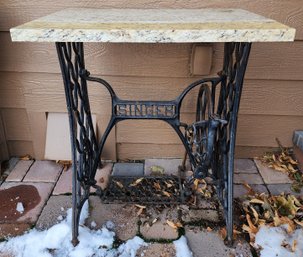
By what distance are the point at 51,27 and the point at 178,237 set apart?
3.51ft

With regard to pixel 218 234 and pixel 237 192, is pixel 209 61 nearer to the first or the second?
pixel 237 192

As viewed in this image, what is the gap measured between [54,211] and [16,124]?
2.25ft

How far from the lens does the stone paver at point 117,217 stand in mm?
1569

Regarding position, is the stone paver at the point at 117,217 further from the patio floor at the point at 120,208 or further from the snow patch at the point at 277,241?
the snow patch at the point at 277,241

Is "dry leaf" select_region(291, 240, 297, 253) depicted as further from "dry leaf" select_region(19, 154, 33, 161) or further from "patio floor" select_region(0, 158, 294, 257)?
"dry leaf" select_region(19, 154, 33, 161)

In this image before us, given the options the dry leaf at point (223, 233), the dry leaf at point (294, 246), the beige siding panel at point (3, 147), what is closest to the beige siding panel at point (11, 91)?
the beige siding panel at point (3, 147)

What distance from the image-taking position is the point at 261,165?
6.80ft

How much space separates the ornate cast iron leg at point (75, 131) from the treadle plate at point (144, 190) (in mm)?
189

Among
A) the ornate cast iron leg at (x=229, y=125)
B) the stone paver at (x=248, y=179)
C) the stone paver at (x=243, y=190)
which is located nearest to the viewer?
the ornate cast iron leg at (x=229, y=125)

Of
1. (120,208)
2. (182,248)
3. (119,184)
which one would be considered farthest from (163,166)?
(182,248)

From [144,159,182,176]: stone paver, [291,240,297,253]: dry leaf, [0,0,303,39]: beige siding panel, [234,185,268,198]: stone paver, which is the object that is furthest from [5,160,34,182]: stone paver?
[291,240,297,253]: dry leaf

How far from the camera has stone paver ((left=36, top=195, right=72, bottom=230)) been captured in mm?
1607

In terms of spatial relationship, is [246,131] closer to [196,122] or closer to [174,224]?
[196,122]

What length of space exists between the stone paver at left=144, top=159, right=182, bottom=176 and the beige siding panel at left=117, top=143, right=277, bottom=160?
4 centimetres
